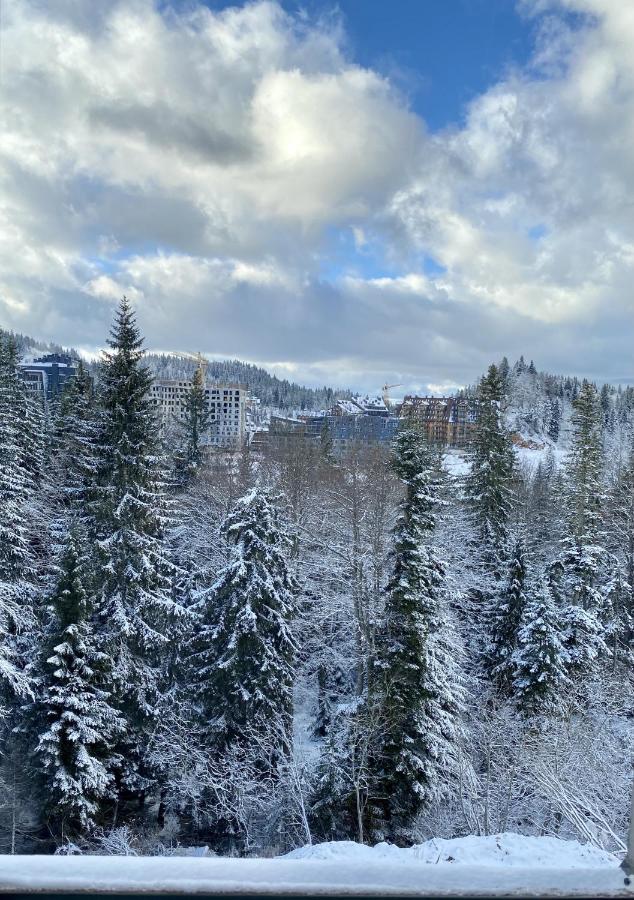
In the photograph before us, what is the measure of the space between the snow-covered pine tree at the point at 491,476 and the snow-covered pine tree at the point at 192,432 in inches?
626

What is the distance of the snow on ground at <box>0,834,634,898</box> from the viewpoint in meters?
1.60

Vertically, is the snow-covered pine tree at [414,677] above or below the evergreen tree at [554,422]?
below

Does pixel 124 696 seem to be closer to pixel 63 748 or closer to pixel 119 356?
pixel 63 748

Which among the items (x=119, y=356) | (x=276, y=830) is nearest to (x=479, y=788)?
(x=276, y=830)

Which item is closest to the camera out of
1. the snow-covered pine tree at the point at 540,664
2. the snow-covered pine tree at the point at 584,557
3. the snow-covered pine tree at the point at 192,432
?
the snow-covered pine tree at the point at 540,664

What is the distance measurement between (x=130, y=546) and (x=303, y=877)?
14.8 meters

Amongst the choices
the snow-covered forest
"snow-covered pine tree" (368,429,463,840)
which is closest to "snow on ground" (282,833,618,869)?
the snow-covered forest

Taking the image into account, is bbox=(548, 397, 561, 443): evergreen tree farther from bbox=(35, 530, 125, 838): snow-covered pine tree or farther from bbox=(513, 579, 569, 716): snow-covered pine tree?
bbox=(35, 530, 125, 838): snow-covered pine tree

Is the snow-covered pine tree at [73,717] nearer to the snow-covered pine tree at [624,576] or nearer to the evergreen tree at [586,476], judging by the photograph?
the snow-covered pine tree at [624,576]

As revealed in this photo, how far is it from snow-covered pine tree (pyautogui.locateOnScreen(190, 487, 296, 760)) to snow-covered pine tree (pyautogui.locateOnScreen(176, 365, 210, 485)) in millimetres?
16681

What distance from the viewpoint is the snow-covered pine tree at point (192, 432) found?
3212 centimetres

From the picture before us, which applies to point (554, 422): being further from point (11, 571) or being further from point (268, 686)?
point (11, 571)

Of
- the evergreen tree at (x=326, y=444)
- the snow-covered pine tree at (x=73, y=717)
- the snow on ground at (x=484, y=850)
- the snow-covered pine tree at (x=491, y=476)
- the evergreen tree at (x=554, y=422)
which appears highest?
the evergreen tree at (x=554, y=422)

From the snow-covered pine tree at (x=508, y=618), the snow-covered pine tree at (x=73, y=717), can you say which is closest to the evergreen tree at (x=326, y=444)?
the snow-covered pine tree at (x=508, y=618)
